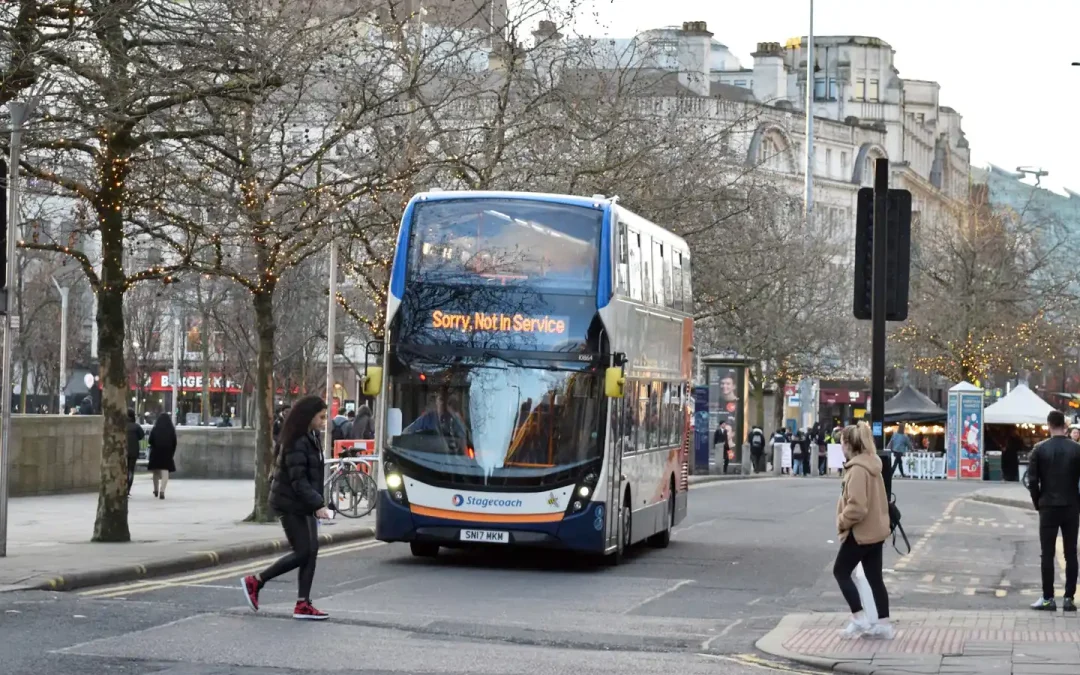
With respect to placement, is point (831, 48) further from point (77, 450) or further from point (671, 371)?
point (671, 371)

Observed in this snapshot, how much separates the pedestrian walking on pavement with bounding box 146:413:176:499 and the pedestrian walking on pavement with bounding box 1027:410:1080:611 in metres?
21.7

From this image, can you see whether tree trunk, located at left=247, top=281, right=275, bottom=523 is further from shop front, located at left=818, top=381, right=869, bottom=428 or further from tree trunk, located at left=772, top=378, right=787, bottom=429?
shop front, located at left=818, top=381, right=869, bottom=428

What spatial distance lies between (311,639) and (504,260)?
8083mm

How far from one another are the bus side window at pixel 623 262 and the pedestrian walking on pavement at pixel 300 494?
268 inches

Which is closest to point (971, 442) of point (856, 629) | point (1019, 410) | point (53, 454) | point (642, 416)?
point (1019, 410)

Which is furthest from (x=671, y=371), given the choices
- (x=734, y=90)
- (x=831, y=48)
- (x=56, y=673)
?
(x=831, y=48)

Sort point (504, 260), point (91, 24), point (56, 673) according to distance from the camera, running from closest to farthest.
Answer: point (56, 673), point (91, 24), point (504, 260)

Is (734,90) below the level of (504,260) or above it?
above

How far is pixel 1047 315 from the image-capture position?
7969 centimetres

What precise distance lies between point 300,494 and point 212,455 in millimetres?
31831

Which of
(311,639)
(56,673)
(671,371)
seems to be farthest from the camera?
(671,371)

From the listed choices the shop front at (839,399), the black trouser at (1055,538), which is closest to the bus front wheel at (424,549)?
the black trouser at (1055,538)

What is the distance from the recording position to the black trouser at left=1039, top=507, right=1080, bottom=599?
16.6 m

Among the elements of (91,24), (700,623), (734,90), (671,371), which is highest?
(734,90)
